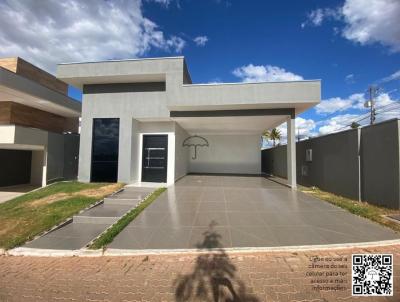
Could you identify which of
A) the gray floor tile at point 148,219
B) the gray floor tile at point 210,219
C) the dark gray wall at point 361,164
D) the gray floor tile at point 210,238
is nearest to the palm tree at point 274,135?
the dark gray wall at point 361,164

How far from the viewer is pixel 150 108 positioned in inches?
439

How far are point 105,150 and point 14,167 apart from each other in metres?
8.12

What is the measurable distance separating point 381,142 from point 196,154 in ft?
43.0

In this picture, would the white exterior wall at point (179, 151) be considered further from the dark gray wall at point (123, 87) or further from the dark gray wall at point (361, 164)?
the dark gray wall at point (361, 164)

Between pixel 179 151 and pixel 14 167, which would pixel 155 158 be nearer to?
pixel 179 151

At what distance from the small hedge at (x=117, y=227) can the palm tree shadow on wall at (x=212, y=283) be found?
208 centimetres

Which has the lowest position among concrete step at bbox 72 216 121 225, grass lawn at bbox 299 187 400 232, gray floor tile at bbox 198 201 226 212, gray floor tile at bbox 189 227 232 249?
concrete step at bbox 72 216 121 225

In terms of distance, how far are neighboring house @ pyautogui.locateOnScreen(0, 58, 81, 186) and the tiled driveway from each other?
8.98m

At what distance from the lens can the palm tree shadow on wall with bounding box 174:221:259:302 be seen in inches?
111

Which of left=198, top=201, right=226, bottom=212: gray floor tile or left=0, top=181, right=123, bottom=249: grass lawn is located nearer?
left=0, top=181, right=123, bottom=249: grass lawn

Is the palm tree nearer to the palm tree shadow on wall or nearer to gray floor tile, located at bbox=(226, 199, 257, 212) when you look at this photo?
gray floor tile, located at bbox=(226, 199, 257, 212)

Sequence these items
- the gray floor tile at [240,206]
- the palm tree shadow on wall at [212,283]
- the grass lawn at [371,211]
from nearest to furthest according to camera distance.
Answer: the palm tree shadow on wall at [212,283]
the grass lawn at [371,211]
the gray floor tile at [240,206]

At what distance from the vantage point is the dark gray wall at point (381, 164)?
20.1 feet

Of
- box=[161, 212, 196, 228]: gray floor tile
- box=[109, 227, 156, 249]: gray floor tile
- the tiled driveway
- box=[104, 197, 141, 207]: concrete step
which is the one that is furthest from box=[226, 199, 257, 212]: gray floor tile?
box=[104, 197, 141, 207]: concrete step
